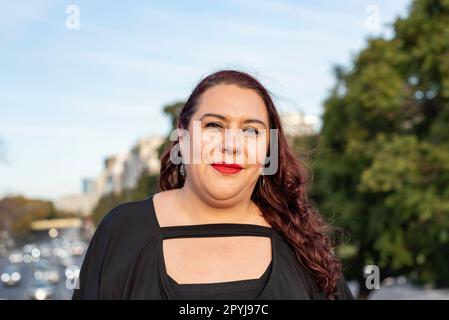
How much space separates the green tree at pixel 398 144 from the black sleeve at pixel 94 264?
41.5 ft

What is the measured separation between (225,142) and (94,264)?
520mm

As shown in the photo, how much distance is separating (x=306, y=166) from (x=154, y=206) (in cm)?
64

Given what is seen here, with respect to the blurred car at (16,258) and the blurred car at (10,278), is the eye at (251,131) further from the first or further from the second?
the blurred car at (16,258)

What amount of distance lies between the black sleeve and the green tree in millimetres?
12644

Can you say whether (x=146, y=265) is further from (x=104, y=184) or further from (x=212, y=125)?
(x=104, y=184)

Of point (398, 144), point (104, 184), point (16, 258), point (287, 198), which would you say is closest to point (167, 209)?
point (287, 198)

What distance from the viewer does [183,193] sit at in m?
2.20

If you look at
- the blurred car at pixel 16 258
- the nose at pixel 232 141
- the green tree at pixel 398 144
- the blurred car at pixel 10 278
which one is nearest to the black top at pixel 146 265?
the nose at pixel 232 141

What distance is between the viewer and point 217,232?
2.12 metres

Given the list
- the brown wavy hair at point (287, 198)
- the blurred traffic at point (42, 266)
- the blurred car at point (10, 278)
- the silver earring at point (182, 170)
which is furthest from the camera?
the blurred car at point (10, 278)

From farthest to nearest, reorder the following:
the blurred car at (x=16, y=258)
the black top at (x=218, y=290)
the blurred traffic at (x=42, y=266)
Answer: the blurred car at (x=16, y=258), the blurred traffic at (x=42, y=266), the black top at (x=218, y=290)

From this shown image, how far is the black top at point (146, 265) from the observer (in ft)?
6.55

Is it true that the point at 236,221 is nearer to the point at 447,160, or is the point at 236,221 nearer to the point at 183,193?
the point at 183,193

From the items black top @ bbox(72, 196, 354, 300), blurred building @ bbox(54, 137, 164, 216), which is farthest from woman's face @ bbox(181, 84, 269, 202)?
blurred building @ bbox(54, 137, 164, 216)
